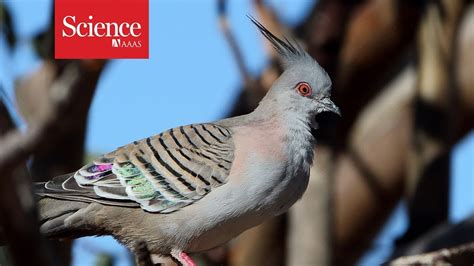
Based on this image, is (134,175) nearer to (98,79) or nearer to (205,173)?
(205,173)

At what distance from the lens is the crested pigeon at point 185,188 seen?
3.49 metres

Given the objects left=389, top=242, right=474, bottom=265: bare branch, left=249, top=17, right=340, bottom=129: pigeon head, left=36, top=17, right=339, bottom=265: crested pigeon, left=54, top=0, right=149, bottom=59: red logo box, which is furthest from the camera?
left=54, top=0, right=149, bottom=59: red logo box

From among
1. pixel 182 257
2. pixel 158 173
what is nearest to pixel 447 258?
pixel 182 257

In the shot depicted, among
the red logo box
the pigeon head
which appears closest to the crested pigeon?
the pigeon head

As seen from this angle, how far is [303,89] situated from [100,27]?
889 millimetres

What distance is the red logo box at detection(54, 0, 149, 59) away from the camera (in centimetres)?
407

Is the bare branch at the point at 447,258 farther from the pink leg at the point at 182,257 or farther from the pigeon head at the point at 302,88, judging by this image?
the pink leg at the point at 182,257

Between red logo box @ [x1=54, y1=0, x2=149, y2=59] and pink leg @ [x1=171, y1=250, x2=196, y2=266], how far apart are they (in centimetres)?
90

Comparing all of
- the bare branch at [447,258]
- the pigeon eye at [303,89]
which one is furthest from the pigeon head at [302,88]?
the bare branch at [447,258]

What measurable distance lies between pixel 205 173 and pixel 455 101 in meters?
2.94

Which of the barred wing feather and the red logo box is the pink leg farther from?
the red logo box

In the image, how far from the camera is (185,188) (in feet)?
11.8

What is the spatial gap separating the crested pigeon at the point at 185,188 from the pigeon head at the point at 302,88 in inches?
4.8

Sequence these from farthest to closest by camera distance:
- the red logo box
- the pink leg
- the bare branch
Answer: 1. the red logo box
2. the bare branch
3. the pink leg
